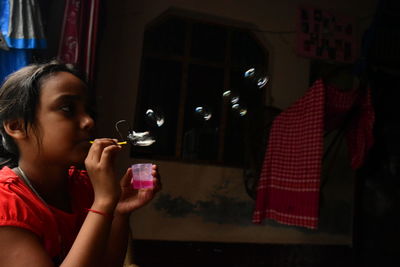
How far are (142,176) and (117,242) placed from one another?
8.2 inches

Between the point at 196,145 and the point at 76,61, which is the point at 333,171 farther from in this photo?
the point at 76,61

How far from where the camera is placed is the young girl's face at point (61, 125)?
37.6 inches

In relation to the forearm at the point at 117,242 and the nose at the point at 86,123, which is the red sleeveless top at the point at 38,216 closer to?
the forearm at the point at 117,242

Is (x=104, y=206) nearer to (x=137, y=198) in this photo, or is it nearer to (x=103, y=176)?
(x=103, y=176)

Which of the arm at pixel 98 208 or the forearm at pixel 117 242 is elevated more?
the arm at pixel 98 208

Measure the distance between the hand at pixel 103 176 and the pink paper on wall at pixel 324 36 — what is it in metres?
3.18

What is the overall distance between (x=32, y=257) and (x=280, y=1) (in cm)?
357

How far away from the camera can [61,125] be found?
3.13 feet

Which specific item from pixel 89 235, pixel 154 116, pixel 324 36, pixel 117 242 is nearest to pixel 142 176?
pixel 117 242

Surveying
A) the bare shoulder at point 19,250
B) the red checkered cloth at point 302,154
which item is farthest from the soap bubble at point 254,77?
the bare shoulder at point 19,250

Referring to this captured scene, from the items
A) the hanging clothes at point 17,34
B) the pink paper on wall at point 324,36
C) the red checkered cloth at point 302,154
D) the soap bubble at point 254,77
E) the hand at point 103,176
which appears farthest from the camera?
the pink paper on wall at point 324,36

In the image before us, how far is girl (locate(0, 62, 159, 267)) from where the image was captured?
2.70 feet

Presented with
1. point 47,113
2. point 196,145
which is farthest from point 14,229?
point 196,145

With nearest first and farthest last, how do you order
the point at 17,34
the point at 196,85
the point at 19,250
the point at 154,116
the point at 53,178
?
the point at 19,250 < the point at 53,178 < the point at 154,116 < the point at 17,34 < the point at 196,85
